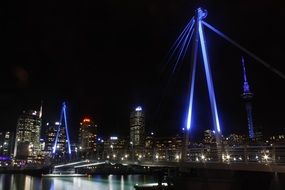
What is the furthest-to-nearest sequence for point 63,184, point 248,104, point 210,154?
1. point 248,104
2. point 63,184
3. point 210,154

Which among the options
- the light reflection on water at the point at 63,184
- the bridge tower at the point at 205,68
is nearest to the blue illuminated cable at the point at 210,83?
the bridge tower at the point at 205,68

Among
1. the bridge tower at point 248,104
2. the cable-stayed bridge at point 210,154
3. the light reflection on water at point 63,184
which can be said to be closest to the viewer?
the cable-stayed bridge at point 210,154

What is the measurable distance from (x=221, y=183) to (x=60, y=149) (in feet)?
515

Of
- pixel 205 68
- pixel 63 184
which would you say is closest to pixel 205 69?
pixel 205 68

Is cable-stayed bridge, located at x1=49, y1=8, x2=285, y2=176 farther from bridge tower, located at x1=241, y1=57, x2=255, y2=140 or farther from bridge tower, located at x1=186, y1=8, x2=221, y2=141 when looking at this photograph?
bridge tower, located at x1=241, y1=57, x2=255, y2=140

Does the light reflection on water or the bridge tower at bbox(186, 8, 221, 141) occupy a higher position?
the bridge tower at bbox(186, 8, 221, 141)

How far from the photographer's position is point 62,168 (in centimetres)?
9600

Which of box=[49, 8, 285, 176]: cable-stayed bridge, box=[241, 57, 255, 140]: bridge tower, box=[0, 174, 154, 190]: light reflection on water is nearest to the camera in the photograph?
box=[49, 8, 285, 176]: cable-stayed bridge

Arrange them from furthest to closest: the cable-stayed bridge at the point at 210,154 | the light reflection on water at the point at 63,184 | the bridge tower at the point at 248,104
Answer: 1. the bridge tower at the point at 248,104
2. the light reflection on water at the point at 63,184
3. the cable-stayed bridge at the point at 210,154

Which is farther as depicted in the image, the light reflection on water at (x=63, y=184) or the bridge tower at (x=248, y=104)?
the bridge tower at (x=248, y=104)

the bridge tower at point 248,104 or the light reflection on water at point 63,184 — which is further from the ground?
the bridge tower at point 248,104

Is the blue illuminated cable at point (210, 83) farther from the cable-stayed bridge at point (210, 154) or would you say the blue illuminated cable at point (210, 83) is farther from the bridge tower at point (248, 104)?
the bridge tower at point (248, 104)

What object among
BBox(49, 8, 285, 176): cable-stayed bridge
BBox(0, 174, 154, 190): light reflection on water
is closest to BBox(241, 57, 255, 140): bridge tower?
BBox(0, 174, 154, 190): light reflection on water

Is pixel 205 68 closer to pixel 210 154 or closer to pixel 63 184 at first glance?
pixel 210 154
